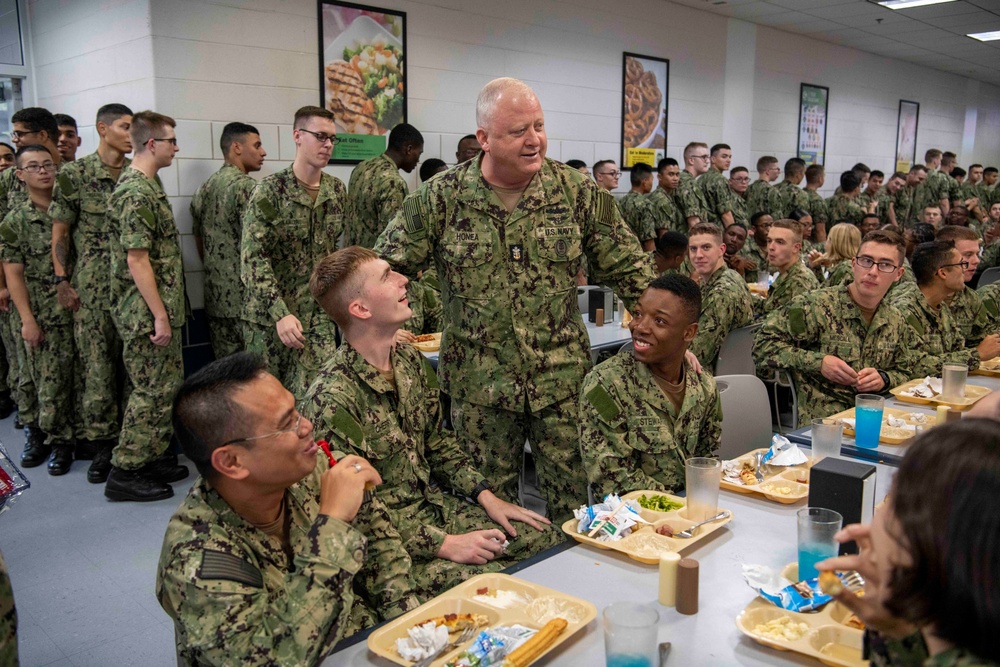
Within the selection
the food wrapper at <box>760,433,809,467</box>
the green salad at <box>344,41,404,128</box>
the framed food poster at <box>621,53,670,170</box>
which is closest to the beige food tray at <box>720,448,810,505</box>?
the food wrapper at <box>760,433,809,467</box>


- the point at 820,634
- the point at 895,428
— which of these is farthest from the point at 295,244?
the point at 820,634

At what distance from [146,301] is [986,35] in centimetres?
1148

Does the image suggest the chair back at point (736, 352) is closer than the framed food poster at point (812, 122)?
Yes

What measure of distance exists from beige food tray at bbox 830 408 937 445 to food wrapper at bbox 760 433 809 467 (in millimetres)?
358

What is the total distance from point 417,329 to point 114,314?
62.1 inches

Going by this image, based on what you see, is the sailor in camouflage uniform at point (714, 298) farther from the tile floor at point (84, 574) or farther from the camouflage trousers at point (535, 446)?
the tile floor at point (84, 574)

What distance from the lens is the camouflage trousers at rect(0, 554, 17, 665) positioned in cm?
121

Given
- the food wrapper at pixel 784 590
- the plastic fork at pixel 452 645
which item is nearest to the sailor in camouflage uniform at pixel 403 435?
the plastic fork at pixel 452 645

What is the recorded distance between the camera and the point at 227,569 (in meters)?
1.38

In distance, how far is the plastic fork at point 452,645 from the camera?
1330mm

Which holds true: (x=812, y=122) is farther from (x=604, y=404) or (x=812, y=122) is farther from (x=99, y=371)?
(x=604, y=404)

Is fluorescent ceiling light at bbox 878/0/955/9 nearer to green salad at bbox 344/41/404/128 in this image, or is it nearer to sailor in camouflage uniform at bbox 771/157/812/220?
sailor in camouflage uniform at bbox 771/157/812/220

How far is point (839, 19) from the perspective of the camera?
9.63 meters

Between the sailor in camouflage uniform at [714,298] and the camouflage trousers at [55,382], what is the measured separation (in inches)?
139
